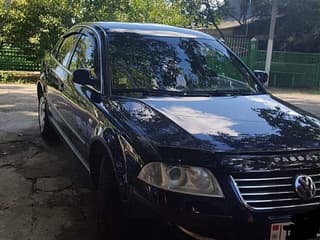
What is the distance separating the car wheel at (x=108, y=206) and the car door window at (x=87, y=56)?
0.86 metres

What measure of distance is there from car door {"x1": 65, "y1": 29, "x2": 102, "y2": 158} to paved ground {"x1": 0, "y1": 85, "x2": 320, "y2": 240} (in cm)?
48

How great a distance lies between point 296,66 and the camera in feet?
60.8

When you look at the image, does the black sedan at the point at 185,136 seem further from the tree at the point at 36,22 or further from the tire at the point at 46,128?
the tree at the point at 36,22

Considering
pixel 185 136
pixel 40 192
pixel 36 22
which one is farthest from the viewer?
pixel 36 22

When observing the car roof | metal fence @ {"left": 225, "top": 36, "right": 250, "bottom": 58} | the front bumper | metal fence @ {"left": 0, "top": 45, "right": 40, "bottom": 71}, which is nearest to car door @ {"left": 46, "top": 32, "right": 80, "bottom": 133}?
the car roof

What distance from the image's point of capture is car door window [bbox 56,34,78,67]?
5164 millimetres

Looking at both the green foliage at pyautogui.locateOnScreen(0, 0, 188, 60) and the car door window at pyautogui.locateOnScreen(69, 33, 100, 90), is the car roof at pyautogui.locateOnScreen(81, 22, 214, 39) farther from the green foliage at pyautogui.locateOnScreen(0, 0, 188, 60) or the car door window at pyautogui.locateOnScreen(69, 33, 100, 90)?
the green foliage at pyautogui.locateOnScreen(0, 0, 188, 60)

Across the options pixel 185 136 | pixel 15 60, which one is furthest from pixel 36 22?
pixel 185 136

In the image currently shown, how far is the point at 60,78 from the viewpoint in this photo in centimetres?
506

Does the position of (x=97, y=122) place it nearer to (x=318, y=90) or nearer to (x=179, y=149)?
(x=179, y=149)

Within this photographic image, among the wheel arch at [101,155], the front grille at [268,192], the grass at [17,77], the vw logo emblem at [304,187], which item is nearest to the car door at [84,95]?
the wheel arch at [101,155]

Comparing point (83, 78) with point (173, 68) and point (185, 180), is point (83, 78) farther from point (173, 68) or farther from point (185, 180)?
point (185, 180)

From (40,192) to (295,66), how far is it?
1599 cm

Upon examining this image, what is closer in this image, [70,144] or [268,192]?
[268,192]
